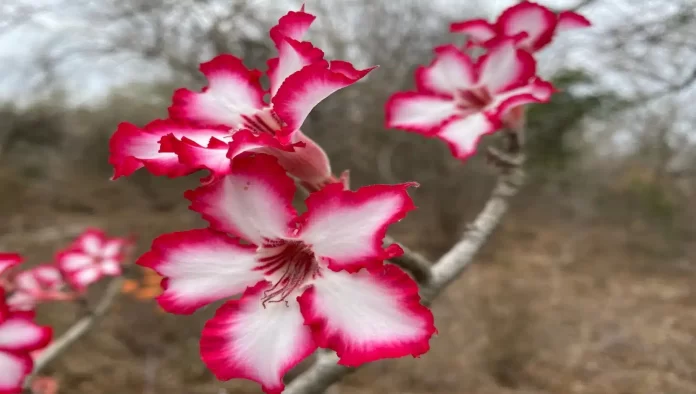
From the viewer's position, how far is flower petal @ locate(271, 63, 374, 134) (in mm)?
273

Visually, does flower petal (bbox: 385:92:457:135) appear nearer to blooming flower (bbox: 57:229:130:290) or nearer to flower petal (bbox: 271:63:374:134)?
flower petal (bbox: 271:63:374:134)

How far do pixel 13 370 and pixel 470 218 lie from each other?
3.59m

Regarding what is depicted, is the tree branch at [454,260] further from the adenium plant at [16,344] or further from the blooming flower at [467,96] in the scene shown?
the adenium plant at [16,344]

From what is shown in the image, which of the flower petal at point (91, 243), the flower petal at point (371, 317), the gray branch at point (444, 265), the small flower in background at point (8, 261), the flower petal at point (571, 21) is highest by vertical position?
the flower petal at point (571, 21)

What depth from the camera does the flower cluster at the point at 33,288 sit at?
480 mm

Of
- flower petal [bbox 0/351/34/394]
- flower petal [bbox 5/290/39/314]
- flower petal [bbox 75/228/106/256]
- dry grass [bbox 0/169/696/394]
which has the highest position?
flower petal [bbox 0/351/34/394]

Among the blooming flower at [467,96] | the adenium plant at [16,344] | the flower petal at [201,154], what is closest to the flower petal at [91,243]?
the adenium plant at [16,344]

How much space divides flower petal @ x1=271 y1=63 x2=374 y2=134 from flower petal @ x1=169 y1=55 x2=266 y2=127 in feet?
0.25

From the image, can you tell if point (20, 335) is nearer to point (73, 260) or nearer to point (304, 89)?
point (304, 89)

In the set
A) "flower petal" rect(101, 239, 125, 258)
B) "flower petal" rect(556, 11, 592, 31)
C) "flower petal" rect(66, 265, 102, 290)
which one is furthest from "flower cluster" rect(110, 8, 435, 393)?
"flower petal" rect(101, 239, 125, 258)

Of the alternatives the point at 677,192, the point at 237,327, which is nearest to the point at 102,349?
the point at 237,327

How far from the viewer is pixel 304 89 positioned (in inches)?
10.9

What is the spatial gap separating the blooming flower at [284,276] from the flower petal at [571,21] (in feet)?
1.16

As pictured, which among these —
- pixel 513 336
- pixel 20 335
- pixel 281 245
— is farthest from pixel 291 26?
pixel 513 336
